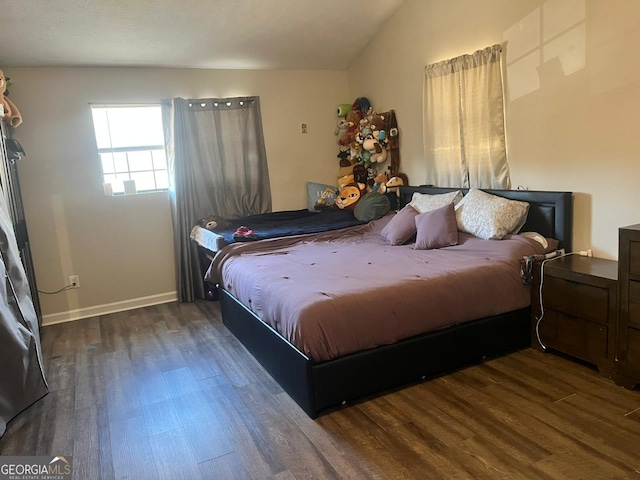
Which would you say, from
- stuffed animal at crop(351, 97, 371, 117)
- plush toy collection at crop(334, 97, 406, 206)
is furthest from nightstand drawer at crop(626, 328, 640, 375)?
stuffed animal at crop(351, 97, 371, 117)

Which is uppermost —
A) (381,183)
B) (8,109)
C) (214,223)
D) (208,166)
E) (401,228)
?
(8,109)

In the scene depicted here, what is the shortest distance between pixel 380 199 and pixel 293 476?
3.03 metres

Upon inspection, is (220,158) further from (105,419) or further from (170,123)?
(105,419)

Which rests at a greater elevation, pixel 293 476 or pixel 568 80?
pixel 568 80

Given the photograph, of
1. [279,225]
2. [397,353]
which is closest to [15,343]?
[397,353]

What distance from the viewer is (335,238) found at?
4148mm

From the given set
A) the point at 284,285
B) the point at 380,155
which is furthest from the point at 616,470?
the point at 380,155

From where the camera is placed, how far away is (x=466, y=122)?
384cm

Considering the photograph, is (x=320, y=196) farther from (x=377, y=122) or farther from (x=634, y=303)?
(x=634, y=303)

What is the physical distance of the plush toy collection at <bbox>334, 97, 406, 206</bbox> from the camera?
15.4 ft

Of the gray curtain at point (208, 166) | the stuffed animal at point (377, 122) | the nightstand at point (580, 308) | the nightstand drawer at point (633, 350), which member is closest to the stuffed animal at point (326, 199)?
the gray curtain at point (208, 166)

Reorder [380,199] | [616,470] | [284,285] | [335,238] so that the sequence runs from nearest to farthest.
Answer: [616,470], [284,285], [335,238], [380,199]

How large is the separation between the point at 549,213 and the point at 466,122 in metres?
1.08

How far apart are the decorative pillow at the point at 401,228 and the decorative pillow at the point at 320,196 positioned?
3.88 ft
